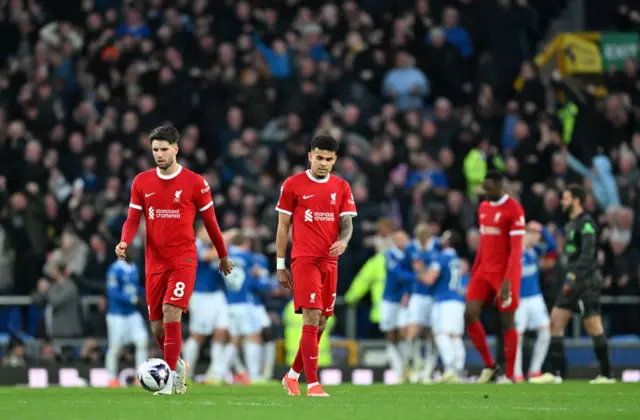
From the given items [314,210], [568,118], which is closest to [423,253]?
[568,118]

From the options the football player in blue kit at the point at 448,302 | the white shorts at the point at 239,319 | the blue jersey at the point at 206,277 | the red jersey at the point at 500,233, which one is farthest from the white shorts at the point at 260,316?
the red jersey at the point at 500,233

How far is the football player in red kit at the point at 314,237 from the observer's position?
533 inches

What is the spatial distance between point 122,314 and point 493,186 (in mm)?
7169

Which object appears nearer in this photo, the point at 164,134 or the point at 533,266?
the point at 164,134

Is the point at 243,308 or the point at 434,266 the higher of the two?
the point at 434,266

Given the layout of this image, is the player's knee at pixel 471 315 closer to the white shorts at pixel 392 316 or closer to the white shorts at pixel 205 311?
the white shorts at pixel 392 316

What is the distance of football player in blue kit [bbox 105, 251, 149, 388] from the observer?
22.0m

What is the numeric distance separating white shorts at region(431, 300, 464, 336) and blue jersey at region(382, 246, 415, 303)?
0.74 metres

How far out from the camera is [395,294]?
23.0m

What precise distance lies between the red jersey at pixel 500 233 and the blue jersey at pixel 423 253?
13.0 feet

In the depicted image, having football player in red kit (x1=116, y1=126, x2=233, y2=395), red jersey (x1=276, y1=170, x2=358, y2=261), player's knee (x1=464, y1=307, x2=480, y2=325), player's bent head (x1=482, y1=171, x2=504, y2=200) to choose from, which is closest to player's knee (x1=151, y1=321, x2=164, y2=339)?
football player in red kit (x1=116, y1=126, x2=233, y2=395)

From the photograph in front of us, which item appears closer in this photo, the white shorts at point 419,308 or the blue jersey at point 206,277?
the blue jersey at point 206,277

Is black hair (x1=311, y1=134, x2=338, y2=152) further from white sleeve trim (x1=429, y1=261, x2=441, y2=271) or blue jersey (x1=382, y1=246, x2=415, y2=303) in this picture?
blue jersey (x1=382, y1=246, x2=415, y2=303)

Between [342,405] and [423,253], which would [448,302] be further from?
[342,405]
